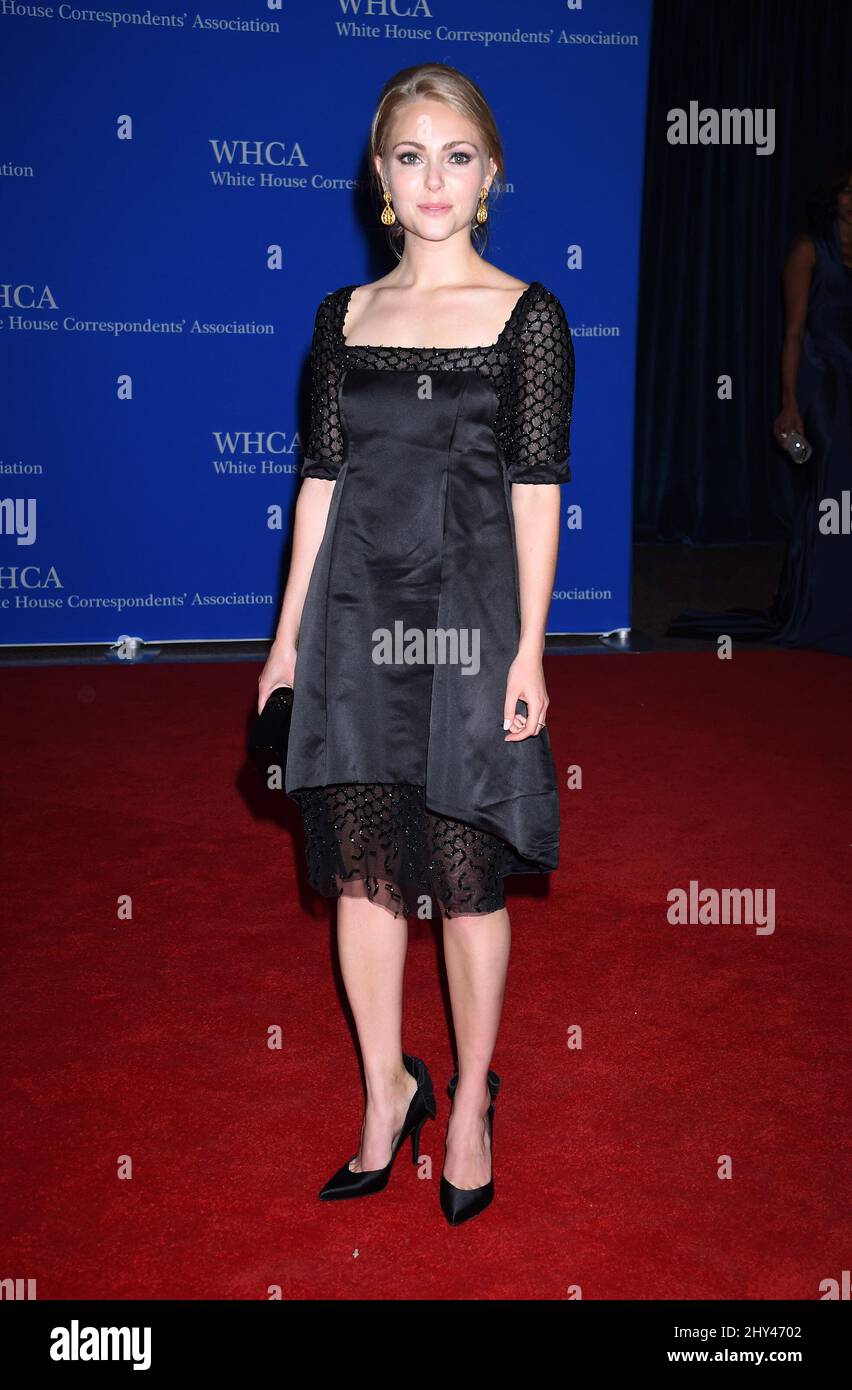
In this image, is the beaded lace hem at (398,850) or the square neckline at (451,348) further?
the beaded lace hem at (398,850)

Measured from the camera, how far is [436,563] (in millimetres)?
2066

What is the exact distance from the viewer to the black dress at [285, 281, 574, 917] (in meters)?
2.04

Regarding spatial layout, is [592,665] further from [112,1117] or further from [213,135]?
[112,1117]

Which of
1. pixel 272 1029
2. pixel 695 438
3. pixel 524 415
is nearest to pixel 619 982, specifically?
pixel 272 1029

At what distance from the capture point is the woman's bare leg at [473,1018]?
85.6 inches

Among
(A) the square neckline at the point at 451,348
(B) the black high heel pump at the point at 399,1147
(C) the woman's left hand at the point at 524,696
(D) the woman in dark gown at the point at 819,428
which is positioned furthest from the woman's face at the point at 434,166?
(D) the woman in dark gown at the point at 819,428

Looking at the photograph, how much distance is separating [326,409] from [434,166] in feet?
1.32

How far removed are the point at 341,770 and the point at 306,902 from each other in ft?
4.69

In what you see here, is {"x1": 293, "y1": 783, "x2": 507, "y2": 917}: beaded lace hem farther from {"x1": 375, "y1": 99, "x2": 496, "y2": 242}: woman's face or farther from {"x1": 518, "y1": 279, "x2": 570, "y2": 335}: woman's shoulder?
{"x1": 375, "y1": 99, "x2": 496, "y2": 242}: woman's face

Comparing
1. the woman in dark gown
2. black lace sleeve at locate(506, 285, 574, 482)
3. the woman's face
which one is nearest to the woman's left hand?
black lace sleeve at locate(506, 285, 574, 482)

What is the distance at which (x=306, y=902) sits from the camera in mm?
3480

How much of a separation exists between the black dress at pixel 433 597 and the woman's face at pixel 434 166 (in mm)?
177

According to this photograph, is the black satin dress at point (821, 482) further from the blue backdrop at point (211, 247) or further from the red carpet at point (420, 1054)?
the red carpet at point (420, 1054)

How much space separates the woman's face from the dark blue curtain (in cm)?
840
